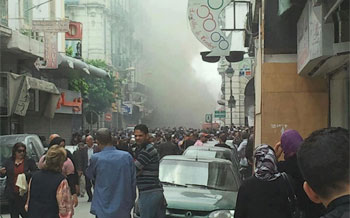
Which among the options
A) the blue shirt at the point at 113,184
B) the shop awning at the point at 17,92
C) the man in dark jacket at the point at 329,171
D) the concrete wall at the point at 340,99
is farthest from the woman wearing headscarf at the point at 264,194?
the shop awning at the point at 17,92

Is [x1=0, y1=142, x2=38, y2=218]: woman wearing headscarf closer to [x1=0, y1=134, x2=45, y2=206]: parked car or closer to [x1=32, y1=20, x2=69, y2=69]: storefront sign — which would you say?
[x1=0, y1=134, x2=45, y2=206]: parked car

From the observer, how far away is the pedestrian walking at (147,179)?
21.8 ft

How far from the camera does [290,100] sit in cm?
1030

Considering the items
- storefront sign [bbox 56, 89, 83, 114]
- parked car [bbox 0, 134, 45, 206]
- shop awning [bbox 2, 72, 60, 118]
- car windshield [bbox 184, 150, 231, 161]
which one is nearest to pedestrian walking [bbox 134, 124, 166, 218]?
car windshield [bbox 184, 150, 231, 161]

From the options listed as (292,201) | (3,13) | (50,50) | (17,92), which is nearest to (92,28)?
(50,50)

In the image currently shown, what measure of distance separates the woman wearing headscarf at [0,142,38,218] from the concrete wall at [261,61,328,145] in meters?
4.42

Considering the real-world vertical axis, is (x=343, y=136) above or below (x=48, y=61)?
below

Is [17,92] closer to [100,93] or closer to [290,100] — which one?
[290,100]

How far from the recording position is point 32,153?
488 inches

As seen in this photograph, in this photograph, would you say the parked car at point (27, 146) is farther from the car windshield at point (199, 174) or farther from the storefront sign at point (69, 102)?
the storefront sign at point (69, 102)

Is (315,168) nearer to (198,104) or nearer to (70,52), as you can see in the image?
(70,52)

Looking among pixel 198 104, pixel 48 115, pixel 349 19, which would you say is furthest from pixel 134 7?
pixel 349 19

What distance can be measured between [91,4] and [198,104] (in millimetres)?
18152

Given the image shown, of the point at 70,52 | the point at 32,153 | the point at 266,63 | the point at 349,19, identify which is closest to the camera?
the point at 349,19
